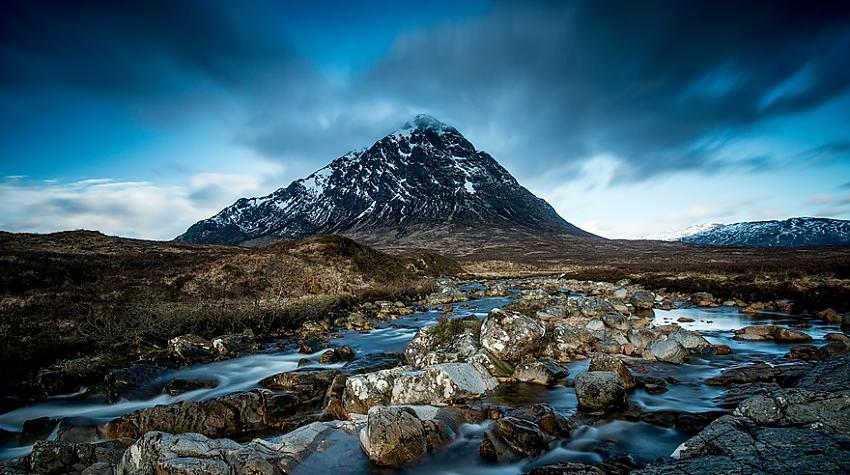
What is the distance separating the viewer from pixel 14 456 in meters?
9.80

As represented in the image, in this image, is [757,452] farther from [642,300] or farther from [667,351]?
[642,300]

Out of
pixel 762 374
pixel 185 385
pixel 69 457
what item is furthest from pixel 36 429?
pixel 762 374

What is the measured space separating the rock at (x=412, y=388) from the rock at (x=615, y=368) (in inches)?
146

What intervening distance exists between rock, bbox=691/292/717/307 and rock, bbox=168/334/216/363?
31.9 meters

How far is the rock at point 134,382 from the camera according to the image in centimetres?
1331

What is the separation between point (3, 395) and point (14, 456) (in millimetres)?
5372

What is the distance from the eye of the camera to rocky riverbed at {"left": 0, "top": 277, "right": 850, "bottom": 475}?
707 cm

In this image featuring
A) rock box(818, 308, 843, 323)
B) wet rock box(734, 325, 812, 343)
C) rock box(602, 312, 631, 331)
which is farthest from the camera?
rock box(602, 312, 631, 331)

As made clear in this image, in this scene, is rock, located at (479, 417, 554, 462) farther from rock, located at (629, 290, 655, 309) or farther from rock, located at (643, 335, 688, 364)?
rock, located at (629, 290, 655, 309)

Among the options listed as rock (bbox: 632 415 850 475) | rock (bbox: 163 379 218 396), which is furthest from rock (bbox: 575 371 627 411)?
rock (bbox: 163 379 218 396)

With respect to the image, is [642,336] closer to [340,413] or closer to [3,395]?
[340,413]

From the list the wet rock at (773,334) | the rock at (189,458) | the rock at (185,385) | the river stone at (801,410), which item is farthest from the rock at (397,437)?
the wet rock at (773,334)

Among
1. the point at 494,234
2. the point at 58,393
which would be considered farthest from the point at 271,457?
the point at 494,234

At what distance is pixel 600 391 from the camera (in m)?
10.9
